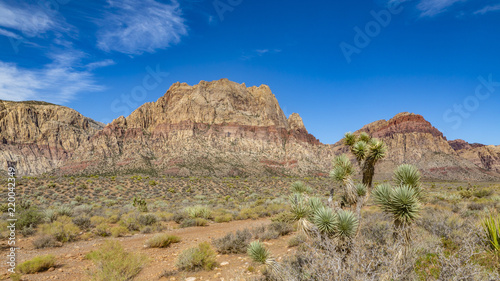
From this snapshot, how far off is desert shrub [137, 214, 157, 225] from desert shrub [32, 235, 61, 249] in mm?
3959

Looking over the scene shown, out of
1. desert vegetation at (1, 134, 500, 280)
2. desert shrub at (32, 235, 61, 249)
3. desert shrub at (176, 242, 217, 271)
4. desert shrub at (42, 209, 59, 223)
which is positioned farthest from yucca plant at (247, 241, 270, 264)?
desert shrub at (42, 209, 59, 223)

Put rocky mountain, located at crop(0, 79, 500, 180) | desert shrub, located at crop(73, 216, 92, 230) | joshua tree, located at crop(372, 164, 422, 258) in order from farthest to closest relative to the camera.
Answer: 1. rocky mountain, located at crop(0, 79, 500, 180)
2. desert shrub, located at crop(73, 216, 92, 230)
3. joshua tree, located at crop(372, 164, 422, 258)

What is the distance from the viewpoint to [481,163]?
141875 mm

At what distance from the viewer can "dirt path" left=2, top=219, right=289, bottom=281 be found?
21.5 ft

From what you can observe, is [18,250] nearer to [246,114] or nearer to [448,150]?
[246,114]

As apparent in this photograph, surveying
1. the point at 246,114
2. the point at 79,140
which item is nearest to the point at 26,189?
the point at 246,114

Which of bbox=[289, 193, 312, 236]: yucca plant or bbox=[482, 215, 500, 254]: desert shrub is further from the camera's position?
bbox=[289, 193, 312, 236]: yucca plant

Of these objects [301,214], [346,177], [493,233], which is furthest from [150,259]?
[493,233]

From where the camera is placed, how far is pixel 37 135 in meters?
116

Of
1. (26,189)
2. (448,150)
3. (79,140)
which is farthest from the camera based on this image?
(448,150)

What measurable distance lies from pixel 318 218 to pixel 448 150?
172 metres

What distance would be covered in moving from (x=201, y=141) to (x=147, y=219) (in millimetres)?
85261

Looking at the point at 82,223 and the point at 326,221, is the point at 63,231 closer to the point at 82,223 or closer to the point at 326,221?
the point at 82,223

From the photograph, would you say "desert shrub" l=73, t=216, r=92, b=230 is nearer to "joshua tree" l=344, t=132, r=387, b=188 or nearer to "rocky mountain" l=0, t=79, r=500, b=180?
"joshua tree" l=344, t=132, r=387, b=188
